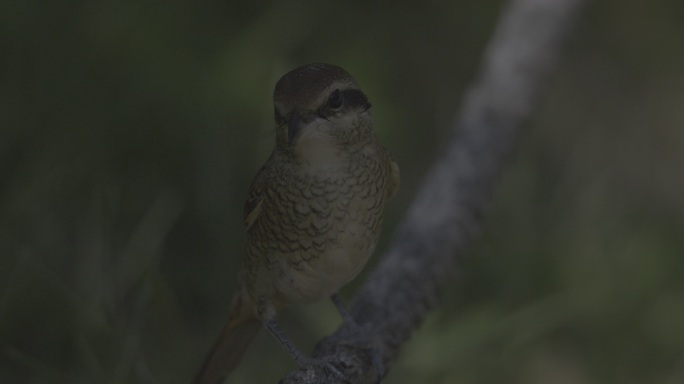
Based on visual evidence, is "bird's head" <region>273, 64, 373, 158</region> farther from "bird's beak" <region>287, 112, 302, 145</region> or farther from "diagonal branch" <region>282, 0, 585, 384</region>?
"diagonal branch" <region>282, 0, 585, 384</region>

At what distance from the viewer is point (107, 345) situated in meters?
3.20

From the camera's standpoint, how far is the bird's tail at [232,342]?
329 cm

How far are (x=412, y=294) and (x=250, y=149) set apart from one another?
121cm

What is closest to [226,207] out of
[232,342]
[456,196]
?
[232,342]

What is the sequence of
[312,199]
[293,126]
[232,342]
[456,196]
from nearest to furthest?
[293,126]
[312,199]
[232,342]
[456,196]

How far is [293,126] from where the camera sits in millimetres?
2699

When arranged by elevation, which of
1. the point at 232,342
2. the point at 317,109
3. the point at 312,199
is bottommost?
the point at 232,342

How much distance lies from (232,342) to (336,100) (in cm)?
96

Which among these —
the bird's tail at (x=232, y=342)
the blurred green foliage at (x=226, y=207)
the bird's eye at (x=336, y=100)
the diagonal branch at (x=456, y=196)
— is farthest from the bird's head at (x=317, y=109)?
the blurred green foliage at (x=226, y=207)

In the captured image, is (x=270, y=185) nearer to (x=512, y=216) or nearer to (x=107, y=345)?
(x=107, y=345)

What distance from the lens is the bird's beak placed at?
2689mm

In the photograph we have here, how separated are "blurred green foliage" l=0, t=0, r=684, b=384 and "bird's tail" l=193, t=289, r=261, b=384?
6.7 inches

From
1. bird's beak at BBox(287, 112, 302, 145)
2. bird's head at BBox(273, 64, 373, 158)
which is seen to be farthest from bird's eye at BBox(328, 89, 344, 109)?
bird's beak at BBox(287, 112, 302, 145)

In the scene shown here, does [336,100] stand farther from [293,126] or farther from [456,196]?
[456,196]
